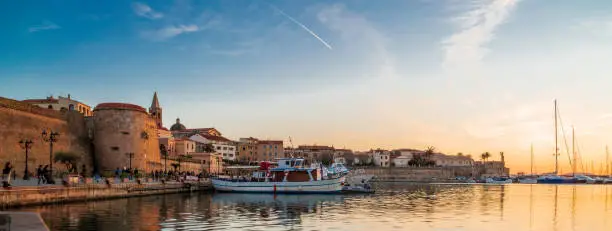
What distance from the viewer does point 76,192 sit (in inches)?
1348

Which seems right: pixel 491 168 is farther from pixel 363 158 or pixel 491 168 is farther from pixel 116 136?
pixel 116 136

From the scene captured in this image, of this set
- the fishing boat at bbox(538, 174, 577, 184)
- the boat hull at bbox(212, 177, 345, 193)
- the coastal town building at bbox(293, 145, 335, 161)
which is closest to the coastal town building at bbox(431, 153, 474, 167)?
the coastal town building at bbox(293, 145, 335, 161)

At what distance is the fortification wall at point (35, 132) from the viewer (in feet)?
140

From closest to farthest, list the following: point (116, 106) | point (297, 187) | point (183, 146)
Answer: point (297, 187), point (116, 106), point (183, 146)

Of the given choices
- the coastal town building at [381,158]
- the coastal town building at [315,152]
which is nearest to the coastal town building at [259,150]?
the coastal town building at [315,152]

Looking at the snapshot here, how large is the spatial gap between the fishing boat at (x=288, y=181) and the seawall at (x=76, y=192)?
21.6 feet

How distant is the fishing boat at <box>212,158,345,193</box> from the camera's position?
174 ft

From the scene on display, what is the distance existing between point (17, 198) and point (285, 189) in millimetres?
28085

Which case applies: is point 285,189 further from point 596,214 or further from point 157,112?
point 157,112

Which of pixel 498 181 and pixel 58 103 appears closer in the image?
pixel 58 103

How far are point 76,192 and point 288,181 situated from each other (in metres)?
23.4

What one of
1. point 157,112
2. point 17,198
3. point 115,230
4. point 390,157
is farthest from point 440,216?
point 390,157

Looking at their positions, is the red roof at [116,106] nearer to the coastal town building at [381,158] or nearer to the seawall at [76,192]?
the seawall at [76,192]

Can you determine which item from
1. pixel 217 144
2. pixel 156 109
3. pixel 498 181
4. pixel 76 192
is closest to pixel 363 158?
pixel 498 181
